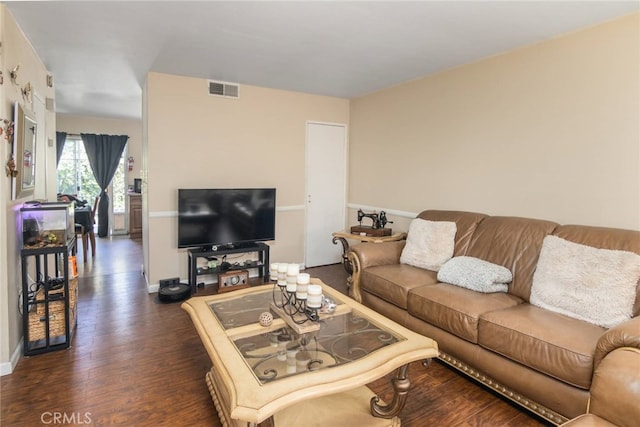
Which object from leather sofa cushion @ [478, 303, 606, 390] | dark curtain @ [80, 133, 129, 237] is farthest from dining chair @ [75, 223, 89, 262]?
leather sofa cushion @ [478, 303, 606, 390]

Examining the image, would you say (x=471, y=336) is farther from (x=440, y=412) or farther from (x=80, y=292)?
(x=80, y=292)

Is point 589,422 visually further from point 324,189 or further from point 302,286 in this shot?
point 324,189

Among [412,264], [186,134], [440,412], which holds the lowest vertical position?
[440,412]

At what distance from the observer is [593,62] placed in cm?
256

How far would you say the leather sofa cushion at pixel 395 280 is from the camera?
2820 mm

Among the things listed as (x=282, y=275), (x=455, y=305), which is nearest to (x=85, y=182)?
(x=282, y=275)

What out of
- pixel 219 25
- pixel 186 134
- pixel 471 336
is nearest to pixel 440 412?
pixel 471 336

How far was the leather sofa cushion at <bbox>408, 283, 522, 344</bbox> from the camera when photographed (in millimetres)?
2273

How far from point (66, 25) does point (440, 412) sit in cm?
361

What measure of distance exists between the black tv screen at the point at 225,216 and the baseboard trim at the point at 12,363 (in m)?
1.60

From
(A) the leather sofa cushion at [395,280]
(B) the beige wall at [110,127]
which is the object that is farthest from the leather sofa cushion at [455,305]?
(B) the beige wall at [110,127]

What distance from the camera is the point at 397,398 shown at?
5.86 feet

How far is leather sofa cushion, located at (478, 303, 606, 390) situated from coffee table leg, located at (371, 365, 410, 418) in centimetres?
69

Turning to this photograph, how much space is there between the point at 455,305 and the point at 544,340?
56cm
